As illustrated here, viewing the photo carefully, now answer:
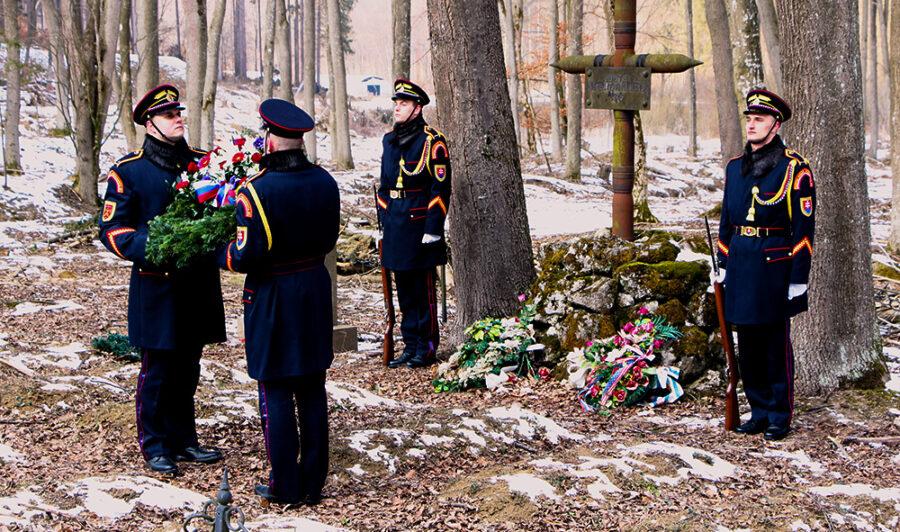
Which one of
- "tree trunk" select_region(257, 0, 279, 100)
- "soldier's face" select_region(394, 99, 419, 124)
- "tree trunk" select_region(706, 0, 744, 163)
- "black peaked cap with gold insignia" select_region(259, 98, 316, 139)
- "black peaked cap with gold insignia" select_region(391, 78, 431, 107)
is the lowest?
"black peaked cap with gold insignia" select_region(259, 98, 316, 139)

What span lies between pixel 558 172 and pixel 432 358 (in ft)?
67.9

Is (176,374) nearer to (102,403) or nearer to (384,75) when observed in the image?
(102,403)

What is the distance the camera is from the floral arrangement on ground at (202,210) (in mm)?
4883

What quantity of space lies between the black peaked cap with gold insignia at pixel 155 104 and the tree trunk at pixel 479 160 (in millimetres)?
3441

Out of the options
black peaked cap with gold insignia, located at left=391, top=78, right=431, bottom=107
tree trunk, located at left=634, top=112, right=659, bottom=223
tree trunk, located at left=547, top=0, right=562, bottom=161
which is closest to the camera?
black peaked cap with gold insignia, located at left=391, top=78, right=431, bottom=107

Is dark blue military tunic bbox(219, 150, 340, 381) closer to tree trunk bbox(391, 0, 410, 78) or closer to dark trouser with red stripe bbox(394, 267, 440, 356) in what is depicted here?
dark trouser with red stripe bbox(394, 267, 440, 356)

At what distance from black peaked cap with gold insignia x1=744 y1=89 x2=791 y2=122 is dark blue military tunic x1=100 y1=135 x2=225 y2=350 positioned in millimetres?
3380

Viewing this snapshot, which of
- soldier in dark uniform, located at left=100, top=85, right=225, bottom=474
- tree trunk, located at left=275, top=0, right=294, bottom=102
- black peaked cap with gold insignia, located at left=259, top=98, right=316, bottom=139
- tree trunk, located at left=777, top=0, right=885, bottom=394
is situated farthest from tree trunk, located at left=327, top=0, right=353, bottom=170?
black peaked cap with gold insignia, located at left=259, top=98, right=316, bottom=139

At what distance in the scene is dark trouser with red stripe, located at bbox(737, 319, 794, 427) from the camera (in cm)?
624

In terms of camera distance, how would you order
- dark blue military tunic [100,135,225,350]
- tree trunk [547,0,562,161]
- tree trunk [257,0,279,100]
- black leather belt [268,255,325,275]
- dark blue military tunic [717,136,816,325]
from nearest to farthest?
black leather belt [268,255,325,275]
dark blue military tunic [100,135,225,350]
dark blue military tunic [717,136,816,325]
tree trunk [257,0,279,100]
tree trunk [547,0,562,161]

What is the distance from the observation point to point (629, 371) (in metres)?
6.95

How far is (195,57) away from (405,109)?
9.17 m

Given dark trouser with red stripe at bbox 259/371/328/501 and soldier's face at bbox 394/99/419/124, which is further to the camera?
soldier's face at bbox 394/99/419/124

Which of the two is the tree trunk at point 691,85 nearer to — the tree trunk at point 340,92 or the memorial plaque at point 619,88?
the tree trunk at point 340,92
